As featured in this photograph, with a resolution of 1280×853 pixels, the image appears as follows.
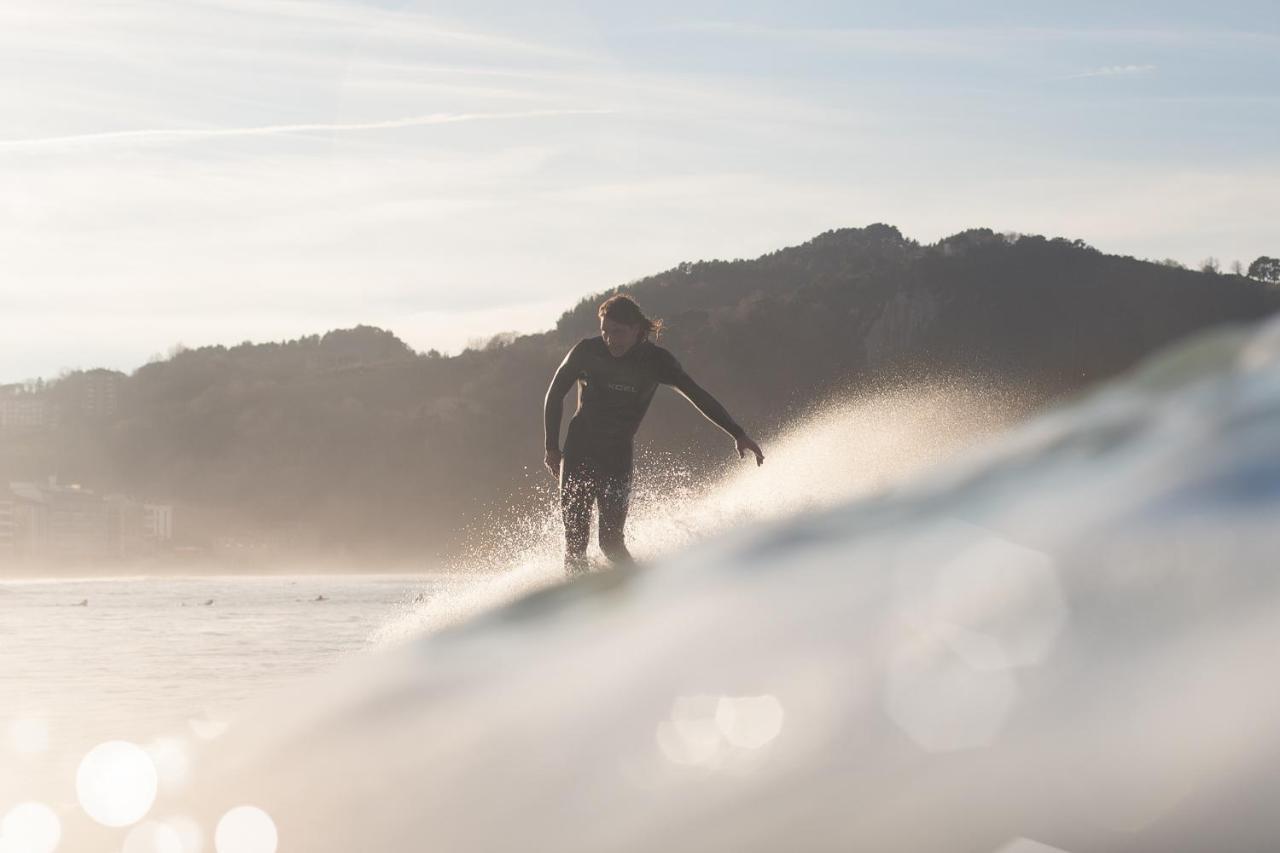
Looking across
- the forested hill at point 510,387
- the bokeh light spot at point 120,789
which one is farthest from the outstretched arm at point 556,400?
the forested hill at point 510,387

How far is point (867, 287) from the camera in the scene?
422ft

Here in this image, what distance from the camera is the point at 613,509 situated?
7.45 m

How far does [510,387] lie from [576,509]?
111067 mm

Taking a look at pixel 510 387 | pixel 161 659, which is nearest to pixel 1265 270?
pixel 510 387

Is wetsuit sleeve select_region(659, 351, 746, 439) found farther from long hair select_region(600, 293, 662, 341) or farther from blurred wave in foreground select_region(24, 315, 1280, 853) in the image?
blurred wave in foreground select_region(24, 315, 1280, 853)

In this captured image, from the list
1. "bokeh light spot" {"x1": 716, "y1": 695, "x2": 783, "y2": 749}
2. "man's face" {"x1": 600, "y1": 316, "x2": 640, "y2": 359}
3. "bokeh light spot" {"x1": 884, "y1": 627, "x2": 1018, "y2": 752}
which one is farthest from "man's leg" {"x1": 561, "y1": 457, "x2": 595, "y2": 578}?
"bokeh light spot" {"x1": 884, "y1": 627, "x2": 1018, "y2": 752}

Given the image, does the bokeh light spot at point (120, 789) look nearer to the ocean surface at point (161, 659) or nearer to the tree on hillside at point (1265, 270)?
the ocean surface at point (161, 659)

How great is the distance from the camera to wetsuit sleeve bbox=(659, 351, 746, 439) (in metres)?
7.50

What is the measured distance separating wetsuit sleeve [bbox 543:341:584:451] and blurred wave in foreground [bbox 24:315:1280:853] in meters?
4.14

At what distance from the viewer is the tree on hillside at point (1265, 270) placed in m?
128

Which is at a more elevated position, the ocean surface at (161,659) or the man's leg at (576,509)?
the man's leg at (576,509)

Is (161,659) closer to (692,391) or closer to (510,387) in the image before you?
(692,391)

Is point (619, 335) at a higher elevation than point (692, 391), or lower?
higher

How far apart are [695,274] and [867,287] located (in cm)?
2229
